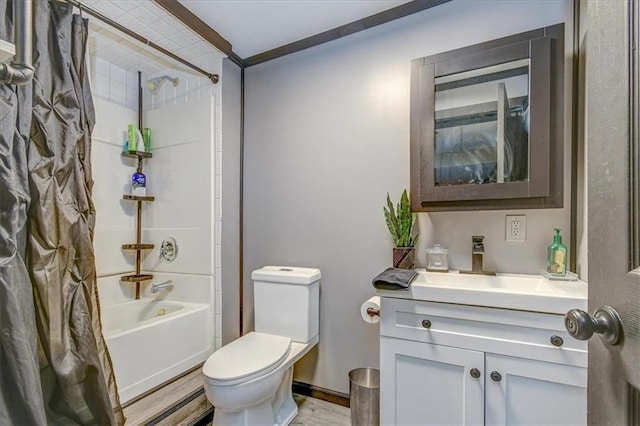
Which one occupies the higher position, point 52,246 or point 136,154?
point 136,154

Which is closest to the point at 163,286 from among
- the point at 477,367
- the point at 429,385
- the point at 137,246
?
the point at 137,246

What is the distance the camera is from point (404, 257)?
1598 millimetres

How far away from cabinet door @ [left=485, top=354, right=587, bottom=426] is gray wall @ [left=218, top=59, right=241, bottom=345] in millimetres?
1560

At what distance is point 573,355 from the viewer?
1.06 m

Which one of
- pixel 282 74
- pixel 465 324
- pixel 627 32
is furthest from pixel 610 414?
pixel 282 74

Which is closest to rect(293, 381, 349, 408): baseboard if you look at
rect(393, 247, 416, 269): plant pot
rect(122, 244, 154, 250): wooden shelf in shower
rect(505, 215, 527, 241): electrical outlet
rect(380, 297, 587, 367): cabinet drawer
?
rect(380, 297, 587, 367): cabinet drawer

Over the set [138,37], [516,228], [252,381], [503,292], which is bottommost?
[252,381]

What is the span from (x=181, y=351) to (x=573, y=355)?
1.93m

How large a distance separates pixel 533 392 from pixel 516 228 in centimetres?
70

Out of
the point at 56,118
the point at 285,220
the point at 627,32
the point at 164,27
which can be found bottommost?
the point at 285,220

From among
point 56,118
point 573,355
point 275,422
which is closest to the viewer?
point 573,355

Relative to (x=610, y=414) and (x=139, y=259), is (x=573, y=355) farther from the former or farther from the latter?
(x=139, y=259)

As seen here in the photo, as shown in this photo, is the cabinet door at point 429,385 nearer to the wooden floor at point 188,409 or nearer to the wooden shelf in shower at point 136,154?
Answer: the wooden floor at point 188,409

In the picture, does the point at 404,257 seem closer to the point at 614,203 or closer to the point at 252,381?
the point at 252,381
